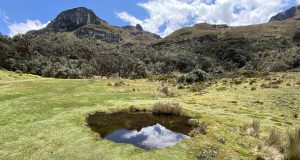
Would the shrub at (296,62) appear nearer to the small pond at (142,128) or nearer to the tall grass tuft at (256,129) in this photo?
the small pond at (142,128)

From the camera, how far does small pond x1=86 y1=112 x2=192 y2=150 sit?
74.4 ft

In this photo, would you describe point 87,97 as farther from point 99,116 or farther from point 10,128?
point 10,128

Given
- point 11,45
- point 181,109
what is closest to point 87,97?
point 181,109

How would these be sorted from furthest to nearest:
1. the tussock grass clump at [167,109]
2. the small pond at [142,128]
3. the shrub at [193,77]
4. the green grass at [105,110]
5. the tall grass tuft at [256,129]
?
the shrub at [193,77]
the tussock grass clump at [167,109]
the tall grass tuft at [256,129]
the small pond at [142,128]
the green grass at [105,110]

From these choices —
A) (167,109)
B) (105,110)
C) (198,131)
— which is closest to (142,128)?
(198,131)

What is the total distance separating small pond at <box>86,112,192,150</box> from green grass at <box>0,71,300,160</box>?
1.16m

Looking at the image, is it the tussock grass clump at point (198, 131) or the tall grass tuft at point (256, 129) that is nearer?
the tussock grass clump at point (198, 131)

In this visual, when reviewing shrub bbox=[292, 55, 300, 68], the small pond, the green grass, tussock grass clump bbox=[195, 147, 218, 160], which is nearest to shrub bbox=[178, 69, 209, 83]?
the green grass

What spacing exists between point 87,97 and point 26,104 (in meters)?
7.58

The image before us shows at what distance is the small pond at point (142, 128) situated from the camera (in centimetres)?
2267

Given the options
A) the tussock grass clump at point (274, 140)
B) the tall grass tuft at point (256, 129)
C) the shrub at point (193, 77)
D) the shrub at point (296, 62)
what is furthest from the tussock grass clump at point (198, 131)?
the shrub at point (296, 62)

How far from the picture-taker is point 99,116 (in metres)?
28.8

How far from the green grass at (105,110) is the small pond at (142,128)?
1.16m

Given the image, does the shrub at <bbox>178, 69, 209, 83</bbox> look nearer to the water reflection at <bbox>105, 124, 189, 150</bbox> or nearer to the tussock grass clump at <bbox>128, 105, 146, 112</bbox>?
the tussock grass clump at <bbox>128, 105, 146, 112</bbox>
